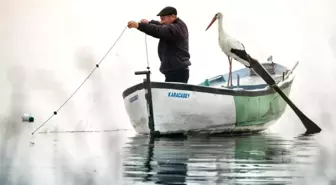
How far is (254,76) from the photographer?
458 cm

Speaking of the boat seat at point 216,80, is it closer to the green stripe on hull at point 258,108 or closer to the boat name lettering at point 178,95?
the green stripe on hull at point 258,108

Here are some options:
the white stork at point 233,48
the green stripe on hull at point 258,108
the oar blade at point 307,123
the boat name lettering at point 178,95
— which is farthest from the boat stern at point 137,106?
the oar blade at point 307,123

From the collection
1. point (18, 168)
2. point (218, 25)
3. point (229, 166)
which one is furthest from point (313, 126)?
point (18, 168)

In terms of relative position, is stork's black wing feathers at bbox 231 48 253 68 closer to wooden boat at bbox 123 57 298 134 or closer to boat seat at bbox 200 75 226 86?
wooden boat at bbox 123 57 298 134

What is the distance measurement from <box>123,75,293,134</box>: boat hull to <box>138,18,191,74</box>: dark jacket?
135mm

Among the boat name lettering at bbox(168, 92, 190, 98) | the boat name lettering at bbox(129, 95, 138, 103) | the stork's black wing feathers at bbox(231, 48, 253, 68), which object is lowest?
the boat name lettering at bbox(129, 95, 138, 103)

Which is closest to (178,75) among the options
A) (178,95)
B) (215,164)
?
(178,95)

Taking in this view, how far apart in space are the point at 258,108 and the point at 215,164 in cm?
179

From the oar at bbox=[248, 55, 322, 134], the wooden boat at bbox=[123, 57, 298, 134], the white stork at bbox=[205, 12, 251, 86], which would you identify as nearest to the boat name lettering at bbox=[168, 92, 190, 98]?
the wooden boat at bbox=[123, 57, 298, 134]

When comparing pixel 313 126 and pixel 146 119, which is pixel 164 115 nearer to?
pixel 146 119

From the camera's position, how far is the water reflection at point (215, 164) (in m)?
1.43

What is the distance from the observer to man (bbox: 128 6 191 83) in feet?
9.90

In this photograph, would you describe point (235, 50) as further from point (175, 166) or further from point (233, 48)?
point (175, 166)

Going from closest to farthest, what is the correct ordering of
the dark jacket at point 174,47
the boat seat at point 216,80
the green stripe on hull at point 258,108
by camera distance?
the dark jacket at point 174,47, the green stripe on hull at point 258,108, the boat seat at point 216,80
